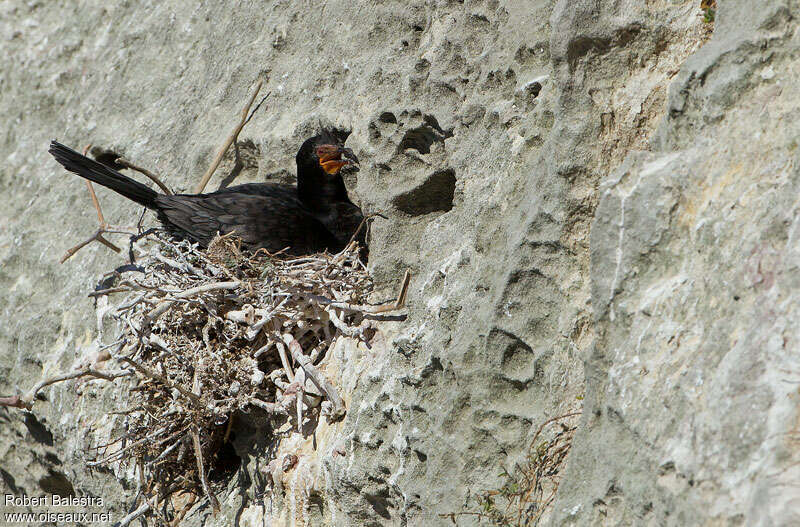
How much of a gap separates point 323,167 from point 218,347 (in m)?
1.07

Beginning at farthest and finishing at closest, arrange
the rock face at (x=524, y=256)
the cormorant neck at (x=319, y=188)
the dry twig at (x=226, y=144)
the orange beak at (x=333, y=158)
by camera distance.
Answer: the dry twig at (x=226, y=144), the cormorant neck at (x=319, y=188), the orange beak at (x=333, y=158), the rock face at (x=524, y=256)

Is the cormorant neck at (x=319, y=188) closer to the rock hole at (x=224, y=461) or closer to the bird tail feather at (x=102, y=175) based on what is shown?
the bird tail feather at (x=102, y=175)

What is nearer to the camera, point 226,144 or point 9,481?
point 226,144

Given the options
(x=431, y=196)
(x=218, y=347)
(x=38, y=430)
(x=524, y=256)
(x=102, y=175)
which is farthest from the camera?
(x=38, y=430)

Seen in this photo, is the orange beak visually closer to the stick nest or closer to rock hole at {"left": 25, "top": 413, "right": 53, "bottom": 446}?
the stick nest

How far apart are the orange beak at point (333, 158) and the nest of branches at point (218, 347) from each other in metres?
0.45

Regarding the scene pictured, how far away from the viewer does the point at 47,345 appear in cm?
535

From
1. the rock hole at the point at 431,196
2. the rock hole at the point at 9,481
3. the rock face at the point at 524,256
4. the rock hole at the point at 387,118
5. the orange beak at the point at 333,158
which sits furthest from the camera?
the rock hole at the point at 9,481

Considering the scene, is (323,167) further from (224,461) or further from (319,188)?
(224,461)

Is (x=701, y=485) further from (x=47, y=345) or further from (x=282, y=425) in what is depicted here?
(x=47, y=345)

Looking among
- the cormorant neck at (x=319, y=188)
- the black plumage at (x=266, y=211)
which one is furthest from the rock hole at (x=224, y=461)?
the cormorant neck at (x=319, y=188)

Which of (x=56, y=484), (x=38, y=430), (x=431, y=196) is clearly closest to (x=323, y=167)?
(x=431, y=196)

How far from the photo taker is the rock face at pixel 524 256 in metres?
Result: 1.99

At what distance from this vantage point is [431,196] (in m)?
3.94
